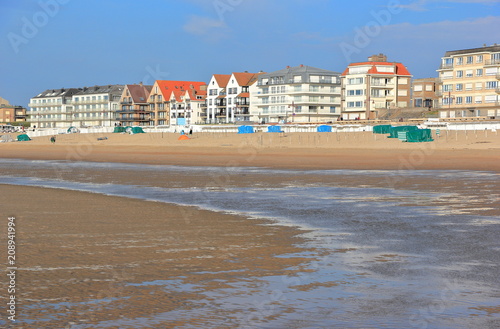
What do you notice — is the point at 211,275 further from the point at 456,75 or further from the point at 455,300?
the point at 456,75

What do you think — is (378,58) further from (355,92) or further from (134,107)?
(134,107)

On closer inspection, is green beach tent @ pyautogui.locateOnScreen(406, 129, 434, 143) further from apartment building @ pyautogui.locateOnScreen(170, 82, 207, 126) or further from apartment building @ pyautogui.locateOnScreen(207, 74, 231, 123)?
apartment building @ pyautogui.locateOnScreen(170, 82, 207, 126)

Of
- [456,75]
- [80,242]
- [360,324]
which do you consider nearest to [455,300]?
[360,324]

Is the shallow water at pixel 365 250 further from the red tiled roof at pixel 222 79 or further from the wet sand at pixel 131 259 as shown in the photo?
the red tiled roof at pixel 222 79

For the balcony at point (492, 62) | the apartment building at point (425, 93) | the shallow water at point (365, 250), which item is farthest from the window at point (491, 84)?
the shallow water at point (365, 250)

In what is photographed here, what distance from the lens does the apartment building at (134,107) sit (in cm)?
17950

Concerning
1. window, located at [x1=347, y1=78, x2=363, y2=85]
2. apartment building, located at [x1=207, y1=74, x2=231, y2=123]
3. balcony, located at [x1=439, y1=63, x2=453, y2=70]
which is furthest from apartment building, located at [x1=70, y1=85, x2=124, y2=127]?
balcony, located at [x1=439, y1=63, x2=453, y2=70]

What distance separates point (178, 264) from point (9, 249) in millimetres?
3123

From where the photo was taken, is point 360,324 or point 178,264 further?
point 178,264

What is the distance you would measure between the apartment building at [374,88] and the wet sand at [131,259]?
370ft

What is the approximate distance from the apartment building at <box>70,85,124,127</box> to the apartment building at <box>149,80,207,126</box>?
16870 mm

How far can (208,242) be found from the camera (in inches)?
478

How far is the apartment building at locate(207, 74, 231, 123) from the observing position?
505ft

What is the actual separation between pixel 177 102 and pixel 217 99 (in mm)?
15297
